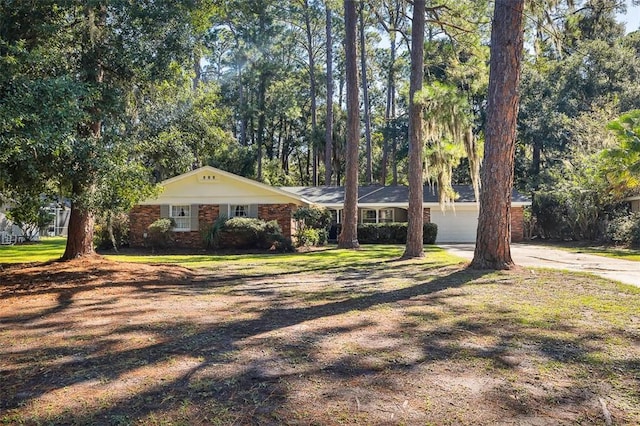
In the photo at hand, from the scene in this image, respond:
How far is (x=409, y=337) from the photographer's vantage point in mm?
4797

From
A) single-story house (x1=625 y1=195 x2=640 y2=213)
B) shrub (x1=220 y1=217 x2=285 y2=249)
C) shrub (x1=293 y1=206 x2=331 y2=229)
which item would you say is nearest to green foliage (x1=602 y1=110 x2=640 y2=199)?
single-story house (x1=625 y1=195 x2=640 y2=213)

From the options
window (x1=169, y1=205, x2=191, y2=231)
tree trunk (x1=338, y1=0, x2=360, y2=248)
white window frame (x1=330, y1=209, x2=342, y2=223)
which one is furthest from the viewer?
white window frame (x1=330, y1=209, x2=342, y2=223)

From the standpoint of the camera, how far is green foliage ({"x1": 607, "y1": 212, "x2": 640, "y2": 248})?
20312 millimetres

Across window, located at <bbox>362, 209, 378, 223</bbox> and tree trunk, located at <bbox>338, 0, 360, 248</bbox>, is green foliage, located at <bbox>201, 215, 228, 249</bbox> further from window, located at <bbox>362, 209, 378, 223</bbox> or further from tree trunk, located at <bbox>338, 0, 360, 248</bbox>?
window, located at <bbox>362, 209, 378, 223</bbox>

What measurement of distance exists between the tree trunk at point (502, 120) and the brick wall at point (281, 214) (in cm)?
1201

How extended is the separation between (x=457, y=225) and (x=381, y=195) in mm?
4371

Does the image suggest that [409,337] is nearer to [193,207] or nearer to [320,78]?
[193,207]

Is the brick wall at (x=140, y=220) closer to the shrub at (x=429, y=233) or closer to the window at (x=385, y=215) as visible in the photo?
the window at (x=385, y=215)

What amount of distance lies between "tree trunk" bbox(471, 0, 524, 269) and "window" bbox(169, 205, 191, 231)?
48.3 ft

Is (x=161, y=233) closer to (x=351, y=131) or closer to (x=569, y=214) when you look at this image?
(x=351, y=131)

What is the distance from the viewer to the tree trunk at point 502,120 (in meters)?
9.63

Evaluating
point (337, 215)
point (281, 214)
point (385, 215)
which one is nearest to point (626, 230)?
point (385, 215)

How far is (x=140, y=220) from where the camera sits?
21.5 m

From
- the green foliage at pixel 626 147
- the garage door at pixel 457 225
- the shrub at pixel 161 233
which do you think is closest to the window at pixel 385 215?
the garage door at pixel 457 225
